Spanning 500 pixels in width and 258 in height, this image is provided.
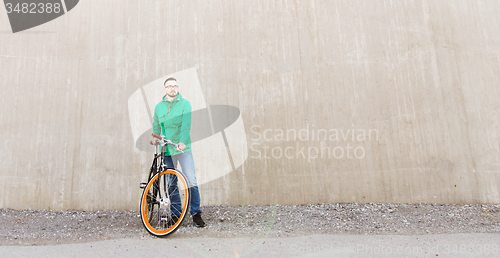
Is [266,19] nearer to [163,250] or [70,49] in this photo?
[70,49]

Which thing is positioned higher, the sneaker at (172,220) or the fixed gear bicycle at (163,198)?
the fixed gear bicycle at (163,198)

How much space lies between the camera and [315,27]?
3.96 m

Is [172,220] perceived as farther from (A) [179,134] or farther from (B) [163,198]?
(A) [179,134]

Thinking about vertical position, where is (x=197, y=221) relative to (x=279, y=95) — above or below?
below

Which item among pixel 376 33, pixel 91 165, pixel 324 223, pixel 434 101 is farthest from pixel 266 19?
pixel 91 165

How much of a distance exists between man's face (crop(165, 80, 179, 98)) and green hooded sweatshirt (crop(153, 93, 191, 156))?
0.17m

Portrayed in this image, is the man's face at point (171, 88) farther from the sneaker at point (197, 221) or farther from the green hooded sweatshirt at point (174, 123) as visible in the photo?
the sneaker at point (197, 221)

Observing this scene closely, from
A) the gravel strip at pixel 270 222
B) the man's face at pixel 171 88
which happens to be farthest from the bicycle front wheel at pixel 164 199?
the man's face at pixel 171 88

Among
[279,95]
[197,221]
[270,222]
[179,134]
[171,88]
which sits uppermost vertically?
[171,88]

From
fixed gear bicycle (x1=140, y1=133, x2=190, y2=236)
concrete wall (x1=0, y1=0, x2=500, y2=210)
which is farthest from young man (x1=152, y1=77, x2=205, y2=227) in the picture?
concrete wall (x1=0, y1=0, x2=500, y2=210)

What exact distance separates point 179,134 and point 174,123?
14 centimetres

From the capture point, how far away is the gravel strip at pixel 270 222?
2537 mm

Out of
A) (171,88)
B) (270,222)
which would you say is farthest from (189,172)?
(171,88)

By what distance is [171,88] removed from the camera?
340cm
